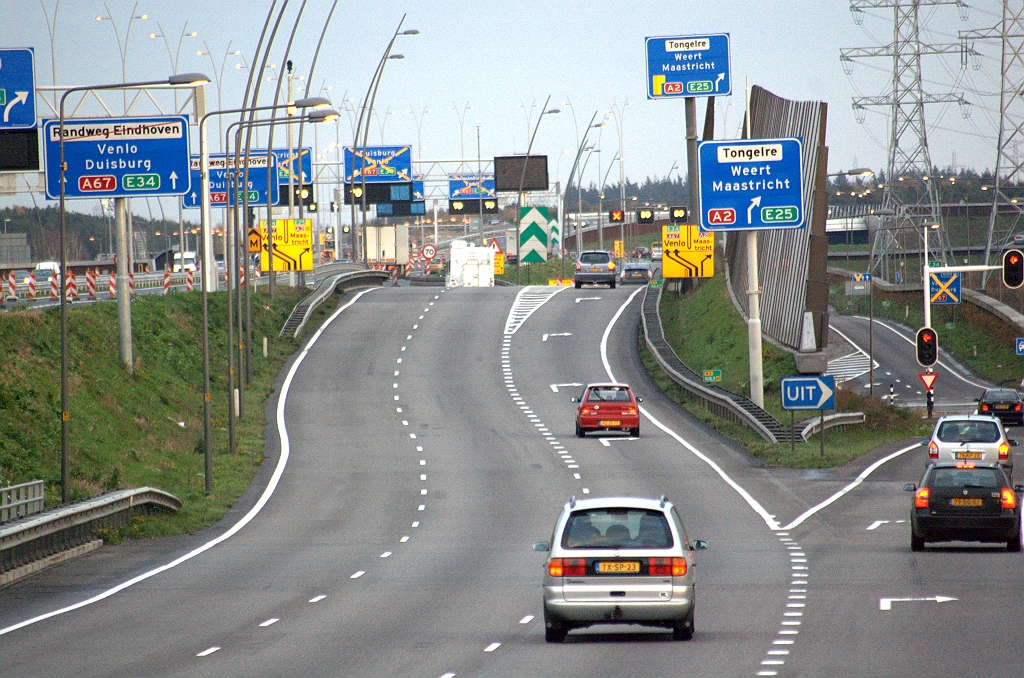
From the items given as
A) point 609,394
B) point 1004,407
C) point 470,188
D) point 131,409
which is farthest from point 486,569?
point 470,188

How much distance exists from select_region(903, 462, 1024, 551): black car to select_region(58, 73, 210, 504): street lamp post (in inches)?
573

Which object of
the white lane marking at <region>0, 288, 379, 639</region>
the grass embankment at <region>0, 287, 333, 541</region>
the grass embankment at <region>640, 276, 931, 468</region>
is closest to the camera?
the white lane marking at <region>0, 288, 379, 639</region>

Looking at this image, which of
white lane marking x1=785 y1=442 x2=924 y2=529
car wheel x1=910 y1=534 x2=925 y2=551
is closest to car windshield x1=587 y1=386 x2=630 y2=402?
white lane marking x1=785 y1=442 x2=924 y2=529

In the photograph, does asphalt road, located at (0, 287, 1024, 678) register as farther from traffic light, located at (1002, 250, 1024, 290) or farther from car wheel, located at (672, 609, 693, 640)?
traffic light, located at (1002, 250, 1024, 290)

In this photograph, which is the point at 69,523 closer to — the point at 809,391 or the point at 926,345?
the point at 809,391

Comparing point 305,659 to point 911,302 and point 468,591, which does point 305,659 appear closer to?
point 468,591

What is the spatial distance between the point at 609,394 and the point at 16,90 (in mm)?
19710

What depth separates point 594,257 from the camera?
264ft

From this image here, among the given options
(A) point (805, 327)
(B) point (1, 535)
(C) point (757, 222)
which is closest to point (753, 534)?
(B) point (1, 535)

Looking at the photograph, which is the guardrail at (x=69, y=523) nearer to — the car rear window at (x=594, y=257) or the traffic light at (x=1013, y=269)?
the traffic light at (x=1013, y=269)

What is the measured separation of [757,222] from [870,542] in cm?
1844

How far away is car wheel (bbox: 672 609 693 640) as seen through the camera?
14.8 m

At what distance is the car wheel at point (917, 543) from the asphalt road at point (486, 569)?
0.30 metres

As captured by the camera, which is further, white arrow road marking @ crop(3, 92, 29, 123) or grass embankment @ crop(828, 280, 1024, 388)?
grass embankment @ crop(828, 280, 1024, 388)
